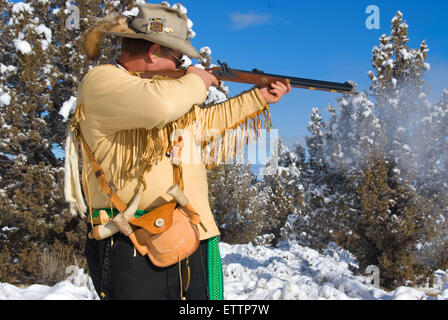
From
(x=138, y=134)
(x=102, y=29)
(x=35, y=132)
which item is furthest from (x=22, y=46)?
(x=138, y=134)

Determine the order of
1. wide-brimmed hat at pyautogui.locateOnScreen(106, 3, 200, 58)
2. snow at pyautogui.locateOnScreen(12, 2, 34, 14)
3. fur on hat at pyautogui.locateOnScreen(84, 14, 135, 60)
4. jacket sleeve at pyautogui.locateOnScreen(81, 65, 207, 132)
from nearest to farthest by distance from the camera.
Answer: jacket sleeve at pyautogui.locateOnScreen(81, 65, 207, 132)
wide-brimmed hat at pyautogui.locateOnScreen(106, 3, 200, 58)
fur on hat at pyautogui.locateOnScreen(84, 14, 135, 60)
snow at pyautogui.locateOnScreen(12, 2, 34, 14)

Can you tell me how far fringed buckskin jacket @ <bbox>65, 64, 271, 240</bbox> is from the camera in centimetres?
171

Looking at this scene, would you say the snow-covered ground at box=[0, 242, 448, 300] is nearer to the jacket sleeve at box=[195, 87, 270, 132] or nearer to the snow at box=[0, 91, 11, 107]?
the jacket sleeve at box=[195, 87, 270, 132]

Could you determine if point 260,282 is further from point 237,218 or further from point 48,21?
point 237,218

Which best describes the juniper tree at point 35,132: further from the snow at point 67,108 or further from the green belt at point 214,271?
the green belt at point 214,271

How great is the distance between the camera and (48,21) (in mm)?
8148

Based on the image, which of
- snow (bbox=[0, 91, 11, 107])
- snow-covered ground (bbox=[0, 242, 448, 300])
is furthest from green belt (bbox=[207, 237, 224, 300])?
snow (bbox=[0, 91, 11, 107])

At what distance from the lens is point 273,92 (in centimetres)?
253

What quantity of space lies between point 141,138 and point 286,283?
504 cm

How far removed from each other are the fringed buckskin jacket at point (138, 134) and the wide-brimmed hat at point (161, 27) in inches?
7.9

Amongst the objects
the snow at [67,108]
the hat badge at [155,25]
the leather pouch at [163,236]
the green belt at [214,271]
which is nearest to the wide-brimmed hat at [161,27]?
the hat badge at [155,25]

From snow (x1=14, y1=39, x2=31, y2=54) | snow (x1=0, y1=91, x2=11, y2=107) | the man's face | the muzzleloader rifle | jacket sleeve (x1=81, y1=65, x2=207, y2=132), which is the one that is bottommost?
jacket sleeve (x1=81, y1=65, x2=207, y2=132)

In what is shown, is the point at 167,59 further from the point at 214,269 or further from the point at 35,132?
the point at 35,132
